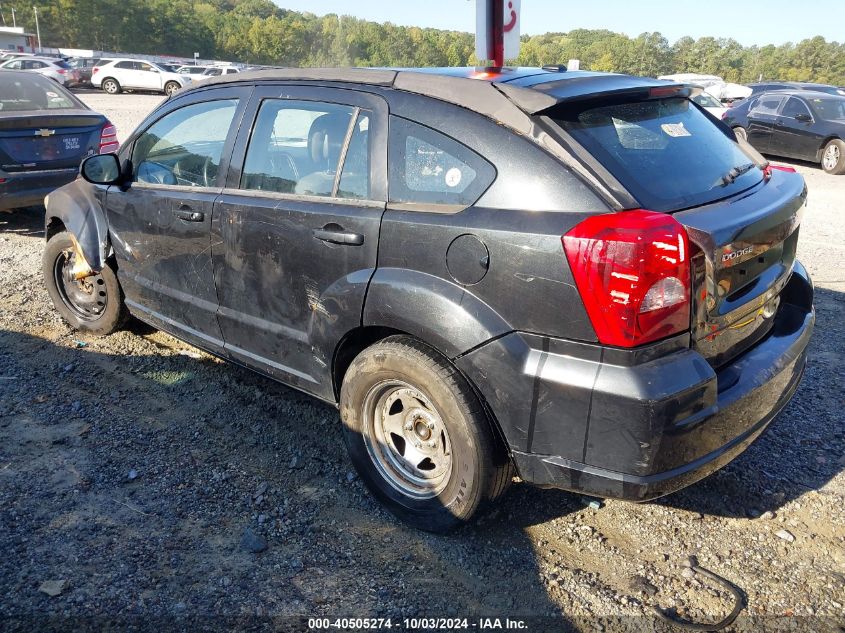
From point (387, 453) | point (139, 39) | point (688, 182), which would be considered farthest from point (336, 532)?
point (139, 39)

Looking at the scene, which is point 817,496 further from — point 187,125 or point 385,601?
point 187,125

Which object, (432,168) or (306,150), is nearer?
(432,168)

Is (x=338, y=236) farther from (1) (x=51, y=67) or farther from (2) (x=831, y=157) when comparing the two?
(1) (x=51, y=67)

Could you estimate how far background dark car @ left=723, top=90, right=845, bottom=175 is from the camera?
45.4ft

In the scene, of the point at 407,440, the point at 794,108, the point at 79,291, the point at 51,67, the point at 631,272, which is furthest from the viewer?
the point at 51,67

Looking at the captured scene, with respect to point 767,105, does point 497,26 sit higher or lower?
higher

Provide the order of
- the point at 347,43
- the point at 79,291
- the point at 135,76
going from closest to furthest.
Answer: the point at 79,291 < the point at 135,76 < the point at 347,43

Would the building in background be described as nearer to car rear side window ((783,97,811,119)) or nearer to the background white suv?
the background white suv

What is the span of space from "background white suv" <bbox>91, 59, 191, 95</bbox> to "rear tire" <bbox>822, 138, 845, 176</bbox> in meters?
29.7

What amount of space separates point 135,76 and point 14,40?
4672 cm

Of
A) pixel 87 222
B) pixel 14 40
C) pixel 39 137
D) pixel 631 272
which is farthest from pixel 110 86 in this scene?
pixel 14 40

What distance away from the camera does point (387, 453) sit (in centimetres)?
307

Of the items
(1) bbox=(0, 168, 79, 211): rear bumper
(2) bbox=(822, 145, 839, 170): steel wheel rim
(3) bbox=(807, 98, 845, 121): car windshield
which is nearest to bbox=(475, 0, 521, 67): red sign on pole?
(1) bbox=(0, 168, 79, 211): rear bumper

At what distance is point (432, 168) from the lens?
2754mm
